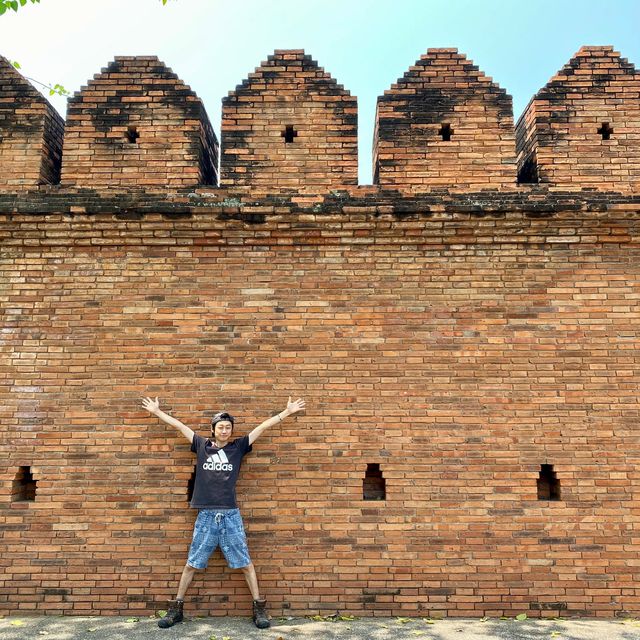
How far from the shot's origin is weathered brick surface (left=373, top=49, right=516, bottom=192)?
571 cm

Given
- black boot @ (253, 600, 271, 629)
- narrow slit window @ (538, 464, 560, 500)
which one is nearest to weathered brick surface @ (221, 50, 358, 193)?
narrow slit window @ (538, 464, 560, 500)

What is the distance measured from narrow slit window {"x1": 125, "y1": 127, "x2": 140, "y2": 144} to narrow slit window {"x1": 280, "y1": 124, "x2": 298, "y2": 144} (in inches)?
59.3

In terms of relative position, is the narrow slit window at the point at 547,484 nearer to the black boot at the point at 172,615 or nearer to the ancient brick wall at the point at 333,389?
the ancient brick wall at the point at 333,389

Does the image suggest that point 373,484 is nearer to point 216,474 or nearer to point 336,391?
point 336,391

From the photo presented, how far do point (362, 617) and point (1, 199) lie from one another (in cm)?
515

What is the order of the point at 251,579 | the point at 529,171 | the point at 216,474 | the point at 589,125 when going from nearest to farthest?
1. the point at 251,579
2. the point at 216,474
3. the point at 589,125
4. the point at 529,171

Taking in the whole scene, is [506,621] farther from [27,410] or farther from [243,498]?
[27,410]

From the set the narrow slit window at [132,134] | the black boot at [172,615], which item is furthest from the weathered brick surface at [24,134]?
the black boot at [172,615]

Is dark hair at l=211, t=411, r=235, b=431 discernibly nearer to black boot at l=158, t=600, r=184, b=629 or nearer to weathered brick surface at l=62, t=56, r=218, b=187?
black boot at l=158, t=600, r=184, b=629

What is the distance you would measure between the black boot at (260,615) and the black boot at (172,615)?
2.07 ft

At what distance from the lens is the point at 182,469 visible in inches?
204

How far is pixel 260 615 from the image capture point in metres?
4.73

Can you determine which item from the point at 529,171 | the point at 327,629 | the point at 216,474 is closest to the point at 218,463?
the point at 216,474

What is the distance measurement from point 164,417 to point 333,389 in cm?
156
